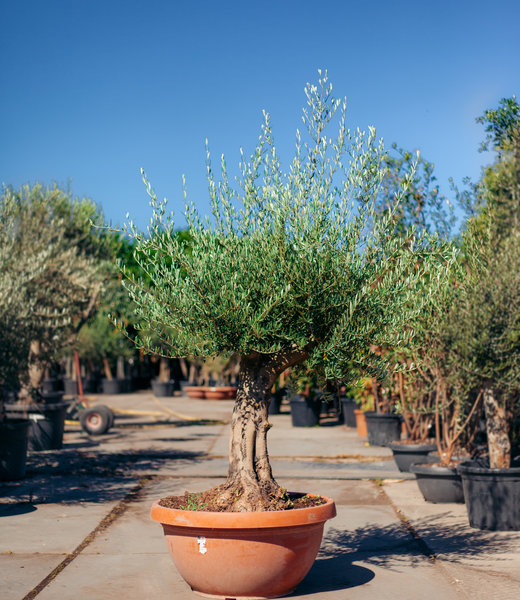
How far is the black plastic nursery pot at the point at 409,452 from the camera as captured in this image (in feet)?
35.6

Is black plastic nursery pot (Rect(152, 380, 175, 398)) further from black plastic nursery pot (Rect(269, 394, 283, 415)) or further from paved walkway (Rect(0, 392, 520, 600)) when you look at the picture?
paved walkway (Rect(0, 392, 520, 600))

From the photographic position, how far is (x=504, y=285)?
24.7ft

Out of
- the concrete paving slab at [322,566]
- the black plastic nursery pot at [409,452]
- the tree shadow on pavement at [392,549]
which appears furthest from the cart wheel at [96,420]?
the tree shadow on pavement at [392,549]

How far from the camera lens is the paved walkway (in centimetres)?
590

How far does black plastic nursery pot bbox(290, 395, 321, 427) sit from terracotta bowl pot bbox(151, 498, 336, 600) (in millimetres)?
15085

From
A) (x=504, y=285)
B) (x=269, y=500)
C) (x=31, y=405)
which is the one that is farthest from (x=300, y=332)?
(x=31, y=405)

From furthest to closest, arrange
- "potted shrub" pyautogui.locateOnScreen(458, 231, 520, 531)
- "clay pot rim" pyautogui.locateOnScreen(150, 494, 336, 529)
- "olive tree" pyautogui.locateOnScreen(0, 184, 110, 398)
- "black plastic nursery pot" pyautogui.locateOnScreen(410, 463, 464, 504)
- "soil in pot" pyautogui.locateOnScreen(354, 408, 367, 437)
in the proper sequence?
1. "soil in pot" pyautogui.locateOnScreen(354, 408, 367, 437)
2. "olive tree" pyautogui.locateOnScreen(0, 184, 110, 398)
3. "black plastic nursery pot" pyautogui.locateOnScreen(410, 463, 464, 504)
4. "potted shrub" pyautogui.locateOnScreen(458, 231, 520, 531)
5. "clay pot rim" pyautogui.locateOnScreen(150, 494, 336, 529)

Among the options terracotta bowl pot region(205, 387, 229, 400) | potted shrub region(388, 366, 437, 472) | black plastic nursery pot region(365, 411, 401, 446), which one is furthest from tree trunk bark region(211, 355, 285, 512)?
terracotta bowl pot region(205, 387, 229, 400)

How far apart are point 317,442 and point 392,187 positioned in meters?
7.61

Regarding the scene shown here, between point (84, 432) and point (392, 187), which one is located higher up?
point (392, 187)

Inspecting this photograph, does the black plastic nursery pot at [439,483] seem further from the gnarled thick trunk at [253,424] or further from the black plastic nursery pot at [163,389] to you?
the black plastic nursery pot at [163,389]

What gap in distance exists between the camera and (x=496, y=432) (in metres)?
8.08

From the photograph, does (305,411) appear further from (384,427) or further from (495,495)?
(495,495)

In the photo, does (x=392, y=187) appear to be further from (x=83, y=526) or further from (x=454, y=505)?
(x=83, y=526)
